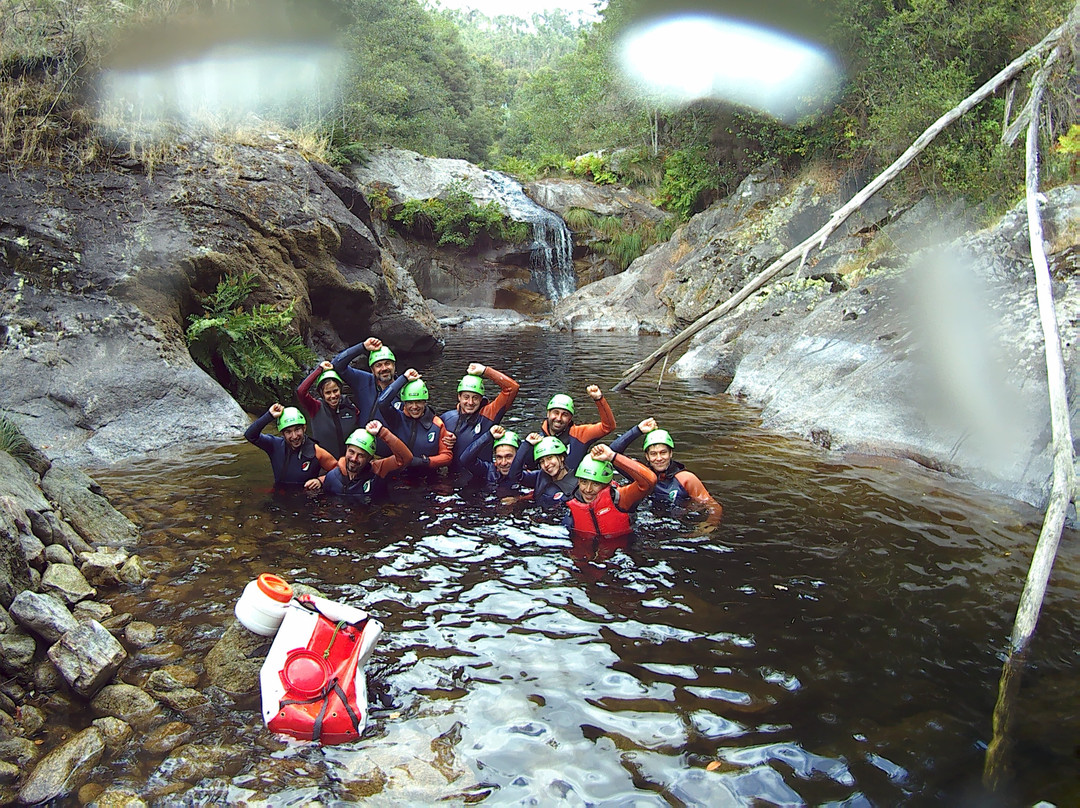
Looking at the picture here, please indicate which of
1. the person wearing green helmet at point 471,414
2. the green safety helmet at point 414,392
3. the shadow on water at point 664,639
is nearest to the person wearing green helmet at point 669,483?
the shadow on water at point 664,639

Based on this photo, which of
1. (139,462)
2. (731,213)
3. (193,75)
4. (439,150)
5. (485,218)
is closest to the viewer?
(139,462)

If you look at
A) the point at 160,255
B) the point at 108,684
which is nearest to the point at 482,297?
the point at 160,255

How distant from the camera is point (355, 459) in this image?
6867mm

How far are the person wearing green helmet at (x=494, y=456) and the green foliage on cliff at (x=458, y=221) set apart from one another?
1896 cm

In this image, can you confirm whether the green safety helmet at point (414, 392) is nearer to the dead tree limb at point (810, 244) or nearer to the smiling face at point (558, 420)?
the smiling face at point (558, 420)

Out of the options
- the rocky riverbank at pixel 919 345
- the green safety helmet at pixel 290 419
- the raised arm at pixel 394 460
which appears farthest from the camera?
the raised arm at pixel 394 460

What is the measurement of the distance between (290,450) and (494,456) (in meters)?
2.03

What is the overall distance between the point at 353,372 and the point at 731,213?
15.4m

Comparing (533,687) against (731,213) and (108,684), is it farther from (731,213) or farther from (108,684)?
(731,213)

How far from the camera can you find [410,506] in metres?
6.93

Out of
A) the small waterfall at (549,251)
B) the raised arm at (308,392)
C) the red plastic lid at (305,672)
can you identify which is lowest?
the red plastic lid at (305,672)

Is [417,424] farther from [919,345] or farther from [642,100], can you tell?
[642,100]

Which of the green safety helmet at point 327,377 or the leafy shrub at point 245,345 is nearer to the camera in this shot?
the green safety helmet at point 327,377

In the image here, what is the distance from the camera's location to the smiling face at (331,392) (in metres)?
7.76
